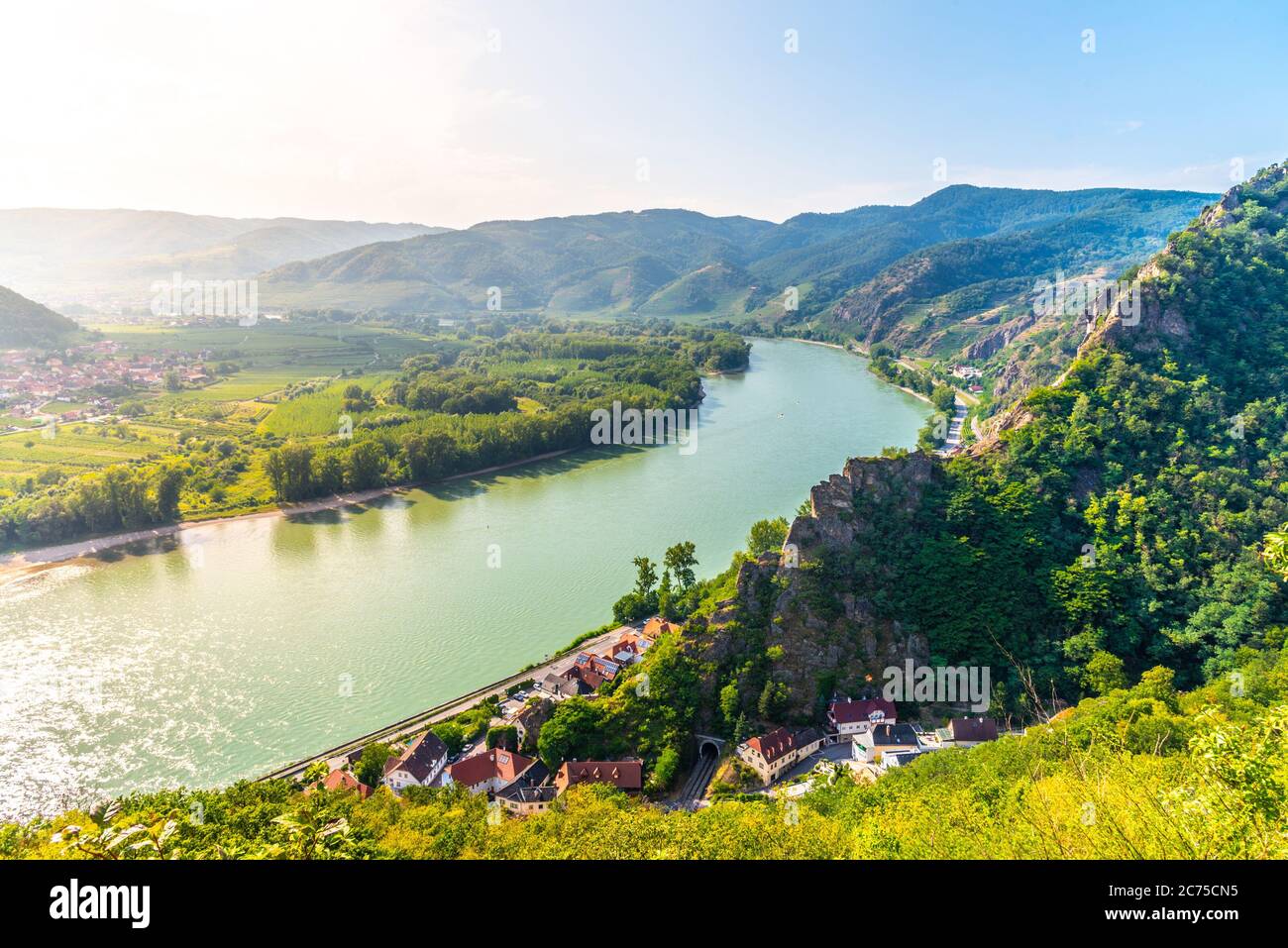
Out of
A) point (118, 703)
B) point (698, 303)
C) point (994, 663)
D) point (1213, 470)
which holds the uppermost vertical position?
point (698, 303)

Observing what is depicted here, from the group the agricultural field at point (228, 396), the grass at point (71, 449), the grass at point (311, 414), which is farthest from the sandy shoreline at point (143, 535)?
the grass at point (311, 414)

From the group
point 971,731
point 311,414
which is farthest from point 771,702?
point 311,414

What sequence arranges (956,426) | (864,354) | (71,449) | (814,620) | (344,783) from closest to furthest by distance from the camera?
(344,783), (814,620), (71,449), (956,426), (864,354)

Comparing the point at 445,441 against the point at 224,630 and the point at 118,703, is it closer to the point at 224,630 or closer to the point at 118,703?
the point at 224,630

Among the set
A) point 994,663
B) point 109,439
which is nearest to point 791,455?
point 994,663

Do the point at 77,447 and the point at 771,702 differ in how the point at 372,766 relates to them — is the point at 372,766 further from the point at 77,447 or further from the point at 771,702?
the point at 77,447

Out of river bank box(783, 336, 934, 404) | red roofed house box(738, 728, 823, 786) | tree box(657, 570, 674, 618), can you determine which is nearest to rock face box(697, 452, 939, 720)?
red roofed house box(738, 728, 823, 786)

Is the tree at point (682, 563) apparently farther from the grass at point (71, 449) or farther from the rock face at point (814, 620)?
the grass at point (71, 449)
